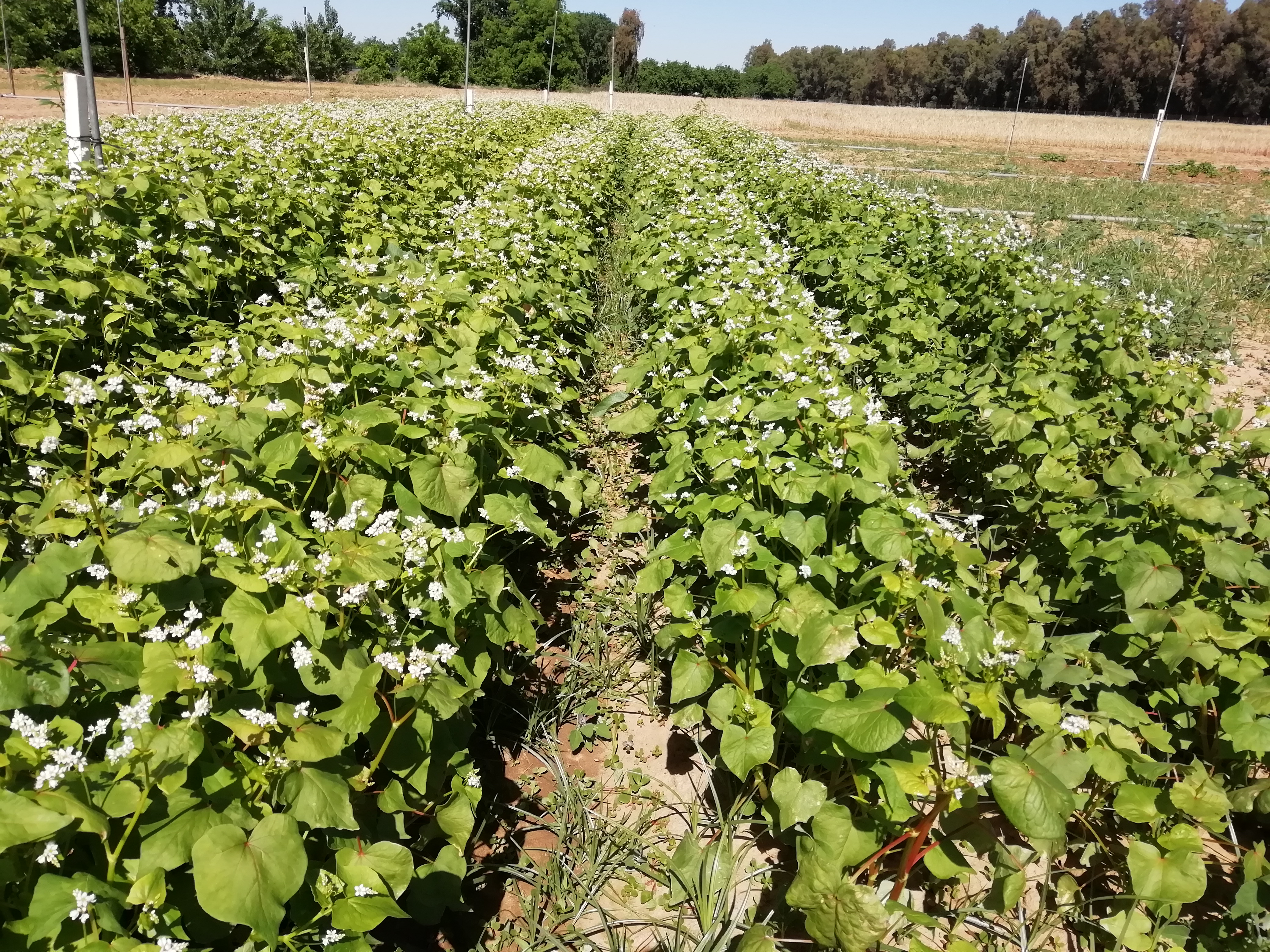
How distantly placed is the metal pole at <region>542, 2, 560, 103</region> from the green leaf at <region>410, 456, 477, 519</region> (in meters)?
33.0

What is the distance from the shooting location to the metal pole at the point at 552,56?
36.2 meters

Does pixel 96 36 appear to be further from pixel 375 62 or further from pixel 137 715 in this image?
pixel 137 715

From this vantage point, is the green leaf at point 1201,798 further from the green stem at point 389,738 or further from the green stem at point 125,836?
the green stem at point 125,836

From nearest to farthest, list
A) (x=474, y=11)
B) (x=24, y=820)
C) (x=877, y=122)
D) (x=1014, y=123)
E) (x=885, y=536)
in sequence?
(x=24, y=820)
(x=885, y=536)
(x=1014, y=123)
(x=877, y=122)
(x=474, y=11)

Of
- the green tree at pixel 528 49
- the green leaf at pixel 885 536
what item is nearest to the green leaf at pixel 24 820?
the green leaf at pixel 885 536

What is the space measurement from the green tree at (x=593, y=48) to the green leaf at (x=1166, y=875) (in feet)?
288

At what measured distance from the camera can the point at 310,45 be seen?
5338cm

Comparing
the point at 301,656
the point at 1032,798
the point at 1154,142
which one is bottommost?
the point at 1032,798

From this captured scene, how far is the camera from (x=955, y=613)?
Answer: 2684mm

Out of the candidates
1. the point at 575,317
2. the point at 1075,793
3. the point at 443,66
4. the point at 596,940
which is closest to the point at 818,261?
the point at 575,317

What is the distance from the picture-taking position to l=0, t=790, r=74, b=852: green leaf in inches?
52.8

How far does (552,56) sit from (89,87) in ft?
149

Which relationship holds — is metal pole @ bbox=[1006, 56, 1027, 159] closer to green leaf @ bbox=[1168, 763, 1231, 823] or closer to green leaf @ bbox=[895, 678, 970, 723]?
green leaf @ bbox=[1168, 763, 1231, 823]

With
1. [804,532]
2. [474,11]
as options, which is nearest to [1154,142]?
[804,532]
